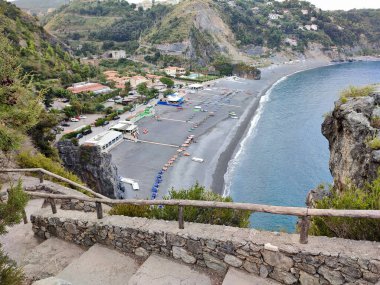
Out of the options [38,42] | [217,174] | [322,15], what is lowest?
[217,174]

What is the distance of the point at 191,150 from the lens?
43562mm

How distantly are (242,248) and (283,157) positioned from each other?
131 feet

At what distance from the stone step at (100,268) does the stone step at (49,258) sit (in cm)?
58

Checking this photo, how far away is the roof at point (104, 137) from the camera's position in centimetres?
4370

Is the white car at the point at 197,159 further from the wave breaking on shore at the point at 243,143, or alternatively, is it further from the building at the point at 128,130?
the building at the point at 128,130

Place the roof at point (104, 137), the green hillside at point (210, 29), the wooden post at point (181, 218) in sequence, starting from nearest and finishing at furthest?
the wooden post at point (181, 218) < the roof at point (104, 137) < the green hillside at point (210, 29)

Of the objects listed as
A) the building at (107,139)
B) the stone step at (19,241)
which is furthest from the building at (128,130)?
the stone step at (19,241)

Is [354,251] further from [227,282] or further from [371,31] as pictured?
[371,31]

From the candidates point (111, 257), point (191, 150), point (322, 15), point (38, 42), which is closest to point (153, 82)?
point (38, 42)

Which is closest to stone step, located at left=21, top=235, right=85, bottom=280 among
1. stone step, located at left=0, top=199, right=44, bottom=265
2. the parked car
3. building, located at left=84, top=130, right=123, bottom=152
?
stone step, located at left=0, top=199, right=44, bottom=265

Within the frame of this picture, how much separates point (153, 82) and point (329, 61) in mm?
102876

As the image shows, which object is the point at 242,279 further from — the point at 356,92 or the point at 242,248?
the point at 356,92

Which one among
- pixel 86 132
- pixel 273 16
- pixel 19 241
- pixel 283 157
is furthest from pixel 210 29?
pixel 19 241

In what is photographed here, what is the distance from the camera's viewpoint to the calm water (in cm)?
3256
